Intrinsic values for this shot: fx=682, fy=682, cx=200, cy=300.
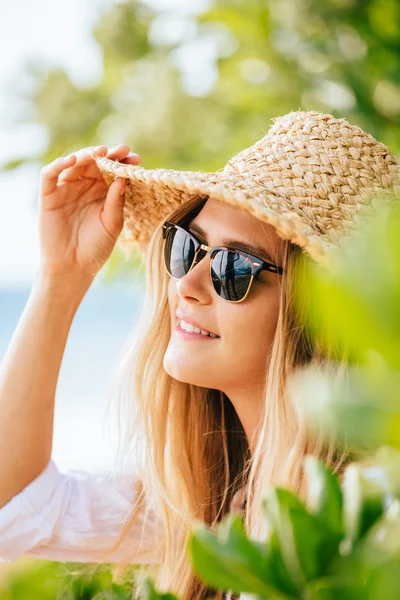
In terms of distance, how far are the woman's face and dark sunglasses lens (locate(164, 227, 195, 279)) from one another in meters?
0.04

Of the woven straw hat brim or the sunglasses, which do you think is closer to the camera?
the woven straw hat brim

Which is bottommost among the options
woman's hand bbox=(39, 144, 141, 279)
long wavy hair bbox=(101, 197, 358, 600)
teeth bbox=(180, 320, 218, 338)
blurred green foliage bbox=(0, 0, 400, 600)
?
long wavy hair bbox=(101, 197, 358, 600)

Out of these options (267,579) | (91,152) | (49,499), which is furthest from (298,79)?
(267,579)

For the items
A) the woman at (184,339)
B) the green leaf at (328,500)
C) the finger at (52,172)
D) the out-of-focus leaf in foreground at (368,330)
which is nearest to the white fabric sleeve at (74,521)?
the woman at (184,339)

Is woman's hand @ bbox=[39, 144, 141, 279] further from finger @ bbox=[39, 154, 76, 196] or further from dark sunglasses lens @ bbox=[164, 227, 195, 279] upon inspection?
dark sunglasses lens @ bbox=[164, 227, 195, 279]

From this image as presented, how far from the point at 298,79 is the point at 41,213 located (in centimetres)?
167

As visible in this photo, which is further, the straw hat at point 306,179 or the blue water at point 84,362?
the blue water at point 84,362

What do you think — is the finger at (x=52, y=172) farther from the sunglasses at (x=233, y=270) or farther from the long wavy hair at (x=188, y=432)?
the sunglasses at (x=233, y=270)

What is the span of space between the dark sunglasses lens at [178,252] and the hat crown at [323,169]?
0.19 m

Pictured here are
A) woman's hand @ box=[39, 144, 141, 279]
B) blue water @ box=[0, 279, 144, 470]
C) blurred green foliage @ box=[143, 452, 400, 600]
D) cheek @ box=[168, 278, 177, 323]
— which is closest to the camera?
blurred green foliage @ box=[143, 452, 400, 600]

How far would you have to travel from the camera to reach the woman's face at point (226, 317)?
1570 mm

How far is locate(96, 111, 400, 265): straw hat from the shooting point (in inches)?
51.8

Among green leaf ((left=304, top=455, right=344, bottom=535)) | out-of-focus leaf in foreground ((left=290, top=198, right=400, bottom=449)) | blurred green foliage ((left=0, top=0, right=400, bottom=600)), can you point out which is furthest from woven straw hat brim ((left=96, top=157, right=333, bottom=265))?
out-of-focus leaf in foreground ((left=290, top=198, right=400, bottom=449))

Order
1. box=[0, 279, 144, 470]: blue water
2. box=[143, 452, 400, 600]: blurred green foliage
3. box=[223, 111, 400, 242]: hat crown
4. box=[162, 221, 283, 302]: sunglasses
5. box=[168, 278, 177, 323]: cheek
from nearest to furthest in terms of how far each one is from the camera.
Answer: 1. box=[143, 452, 400, 600]: blurred green foliage
2. box=[223, 111, 400, 242]: hat crown
3. box=[162, 221, 283, 302]: sunglasses
4. box=[168, 278, 177, 323]: cheek
5. box=[0, 279, 144, 470]: blue water
